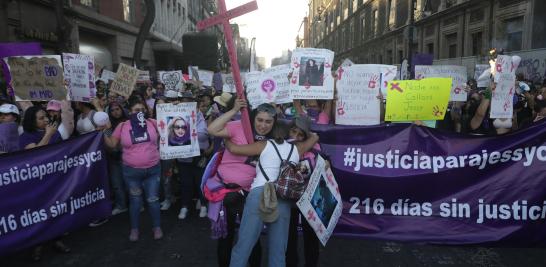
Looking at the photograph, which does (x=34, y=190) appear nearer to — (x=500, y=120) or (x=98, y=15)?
(x=500, y=120)

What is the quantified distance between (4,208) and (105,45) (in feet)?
62.9

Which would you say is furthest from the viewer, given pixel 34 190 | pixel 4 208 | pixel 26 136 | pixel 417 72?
pixel 417 72

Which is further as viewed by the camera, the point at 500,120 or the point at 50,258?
the point at 500,120

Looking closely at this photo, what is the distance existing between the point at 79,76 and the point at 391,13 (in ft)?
96.7

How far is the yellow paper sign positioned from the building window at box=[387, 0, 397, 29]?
1125 inches

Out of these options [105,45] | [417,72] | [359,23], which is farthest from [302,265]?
[359,23]

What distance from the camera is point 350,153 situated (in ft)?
14.8

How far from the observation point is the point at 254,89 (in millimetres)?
5242

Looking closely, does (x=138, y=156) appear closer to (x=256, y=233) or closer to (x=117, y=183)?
(x=117, y=183)

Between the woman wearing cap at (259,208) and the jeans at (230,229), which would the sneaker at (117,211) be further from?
the woman wearing cap at (259,208)

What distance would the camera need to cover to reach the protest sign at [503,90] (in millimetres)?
5340

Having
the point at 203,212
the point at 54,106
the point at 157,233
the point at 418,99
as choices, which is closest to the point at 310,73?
the point at 418,99

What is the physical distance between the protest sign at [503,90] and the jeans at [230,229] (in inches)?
142

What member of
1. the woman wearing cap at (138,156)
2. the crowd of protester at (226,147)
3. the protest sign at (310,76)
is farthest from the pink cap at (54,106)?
the protest sign at (310,76)
